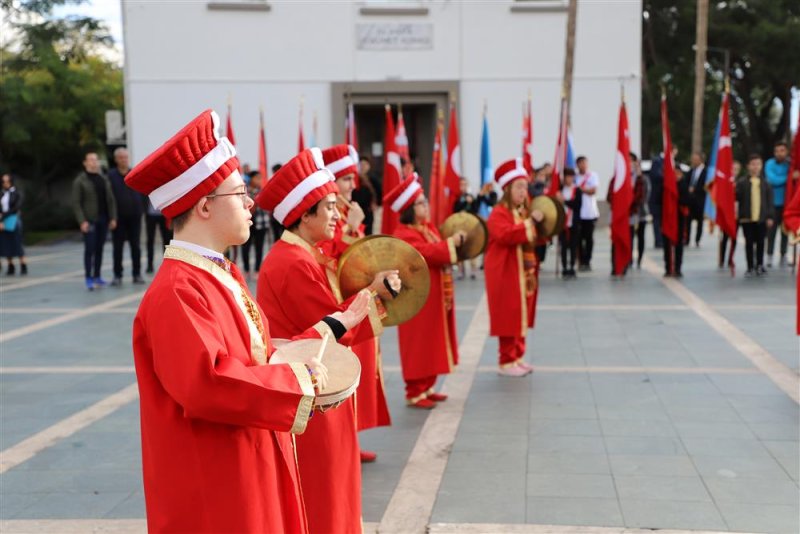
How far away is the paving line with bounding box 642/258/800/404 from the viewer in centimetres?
702

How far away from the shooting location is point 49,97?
2681 centimetres

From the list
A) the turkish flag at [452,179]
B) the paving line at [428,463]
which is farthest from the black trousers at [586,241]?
the paving line at [428,463]

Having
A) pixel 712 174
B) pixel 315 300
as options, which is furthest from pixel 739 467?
pixel 712 174

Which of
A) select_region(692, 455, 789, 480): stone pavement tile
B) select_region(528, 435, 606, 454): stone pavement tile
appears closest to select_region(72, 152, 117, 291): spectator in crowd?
select_region(528, 435, 606, 454): stone pavement tile

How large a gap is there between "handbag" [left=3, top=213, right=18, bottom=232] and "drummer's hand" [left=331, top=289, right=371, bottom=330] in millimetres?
14318

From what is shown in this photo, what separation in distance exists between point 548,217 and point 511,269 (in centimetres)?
59

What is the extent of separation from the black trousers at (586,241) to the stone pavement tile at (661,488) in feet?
33.7

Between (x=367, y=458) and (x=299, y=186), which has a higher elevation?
(x=299, y=186)

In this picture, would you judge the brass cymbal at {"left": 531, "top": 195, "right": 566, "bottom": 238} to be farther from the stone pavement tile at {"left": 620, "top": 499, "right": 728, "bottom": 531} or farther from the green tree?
the green tree

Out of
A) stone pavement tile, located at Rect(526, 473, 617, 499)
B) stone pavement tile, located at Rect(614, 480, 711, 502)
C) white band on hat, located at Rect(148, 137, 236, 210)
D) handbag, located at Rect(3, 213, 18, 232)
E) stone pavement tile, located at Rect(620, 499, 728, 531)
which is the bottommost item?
stone pavement tile, located at Rect(526, 473, 617, 499)

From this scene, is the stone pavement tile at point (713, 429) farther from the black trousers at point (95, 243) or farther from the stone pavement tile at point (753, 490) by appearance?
the black trousers at point (95, 243)

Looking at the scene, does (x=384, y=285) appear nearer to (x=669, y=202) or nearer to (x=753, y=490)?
(x=753, y=490)

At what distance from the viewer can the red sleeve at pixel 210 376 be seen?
2.26 meters

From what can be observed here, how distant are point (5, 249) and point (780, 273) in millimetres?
13713
